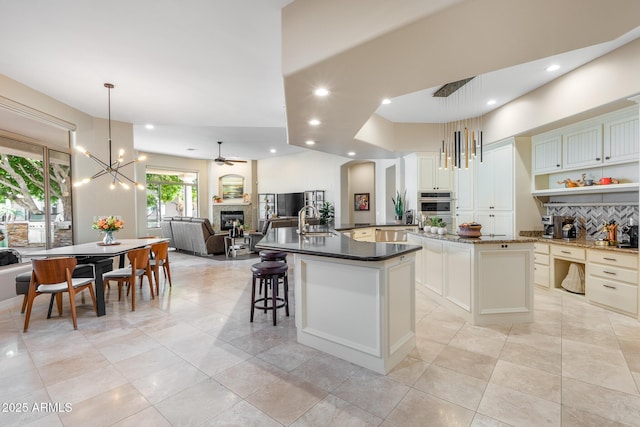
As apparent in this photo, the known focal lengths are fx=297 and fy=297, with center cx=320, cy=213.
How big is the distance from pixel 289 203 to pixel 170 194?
462 centimetres

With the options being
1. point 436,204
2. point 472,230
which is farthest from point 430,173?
point 472,230

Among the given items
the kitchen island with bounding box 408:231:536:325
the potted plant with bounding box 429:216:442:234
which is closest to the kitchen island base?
the kitchen island with bounding box 408:231:536:325

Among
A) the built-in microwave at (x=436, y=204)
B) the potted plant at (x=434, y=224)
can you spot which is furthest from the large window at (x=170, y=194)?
the potted plant at (x=434, y=224)

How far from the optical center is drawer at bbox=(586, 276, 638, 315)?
10.8ft

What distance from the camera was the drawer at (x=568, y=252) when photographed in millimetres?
3852

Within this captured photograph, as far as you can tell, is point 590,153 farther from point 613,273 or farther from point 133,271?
point 133,271

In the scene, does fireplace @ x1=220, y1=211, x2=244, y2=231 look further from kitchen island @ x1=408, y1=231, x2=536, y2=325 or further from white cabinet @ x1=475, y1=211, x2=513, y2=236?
kitchen island @ x1=408, y1=231, x2=536, y2=325

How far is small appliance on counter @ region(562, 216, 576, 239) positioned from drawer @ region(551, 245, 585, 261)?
0.34m

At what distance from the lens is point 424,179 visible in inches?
230

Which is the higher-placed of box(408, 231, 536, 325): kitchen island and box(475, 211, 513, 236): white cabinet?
box(475, 211, 513, 236): white cabinet

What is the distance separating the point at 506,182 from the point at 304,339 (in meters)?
4.27

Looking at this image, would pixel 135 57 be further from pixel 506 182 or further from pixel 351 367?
pixel 506 182

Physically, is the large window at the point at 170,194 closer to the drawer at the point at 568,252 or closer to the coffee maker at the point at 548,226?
the coffee maker at the point at 548,226

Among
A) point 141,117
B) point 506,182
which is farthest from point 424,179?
point 141,117
